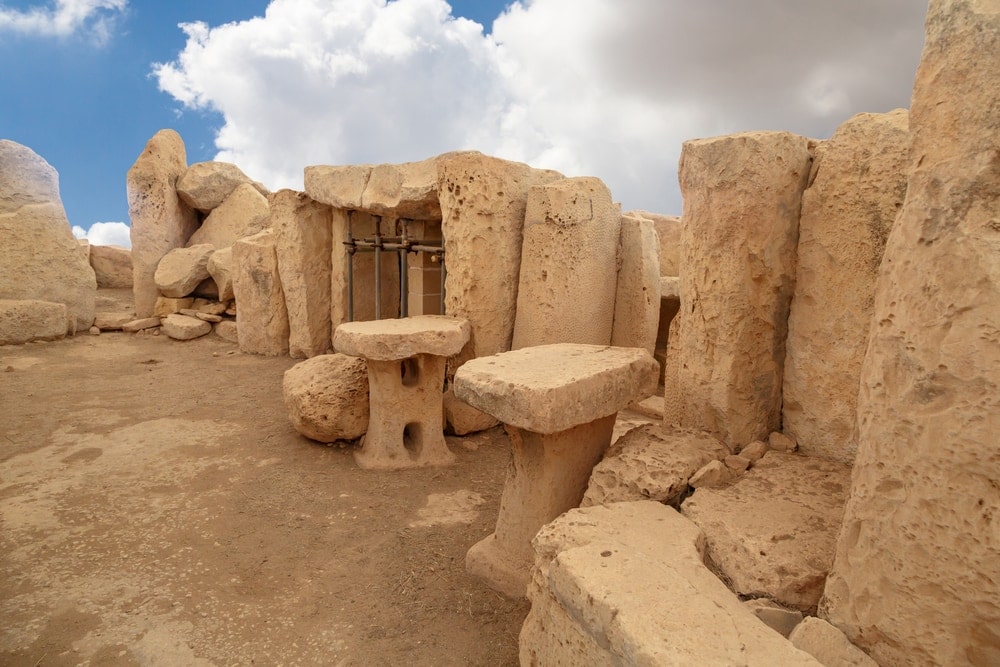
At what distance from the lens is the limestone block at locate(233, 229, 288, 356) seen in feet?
21.2

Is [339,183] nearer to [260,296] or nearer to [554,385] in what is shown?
[260,296]

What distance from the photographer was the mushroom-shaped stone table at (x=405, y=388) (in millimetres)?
3674

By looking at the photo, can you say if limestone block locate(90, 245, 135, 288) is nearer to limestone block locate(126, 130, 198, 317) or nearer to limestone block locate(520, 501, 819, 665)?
limestone block locate(126, 130, 198, 317)

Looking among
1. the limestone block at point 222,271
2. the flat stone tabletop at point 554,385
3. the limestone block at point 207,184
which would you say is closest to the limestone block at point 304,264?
the limestone block at point 222,271

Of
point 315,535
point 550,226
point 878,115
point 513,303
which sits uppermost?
point 878,115

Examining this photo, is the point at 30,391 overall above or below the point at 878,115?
below

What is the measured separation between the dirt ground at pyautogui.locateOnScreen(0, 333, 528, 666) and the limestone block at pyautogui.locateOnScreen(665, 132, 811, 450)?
125 centimetres

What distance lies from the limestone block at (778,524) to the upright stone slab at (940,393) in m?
0.21

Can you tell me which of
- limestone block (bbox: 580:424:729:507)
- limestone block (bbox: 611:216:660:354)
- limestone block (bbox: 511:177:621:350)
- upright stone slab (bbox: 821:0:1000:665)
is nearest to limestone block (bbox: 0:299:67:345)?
limestone block (bbox: 511:177:621:350)

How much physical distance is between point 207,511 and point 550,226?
2670mm

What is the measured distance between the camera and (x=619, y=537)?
1.87 metres

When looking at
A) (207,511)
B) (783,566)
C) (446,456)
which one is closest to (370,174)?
(446,456)

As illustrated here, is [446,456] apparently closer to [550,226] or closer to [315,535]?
[315,535]

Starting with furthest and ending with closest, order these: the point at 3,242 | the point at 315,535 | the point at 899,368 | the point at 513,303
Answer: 1. the point at 3,242
2. the point at 513,303
3. the point at 315,535
4. the point at 899,368
